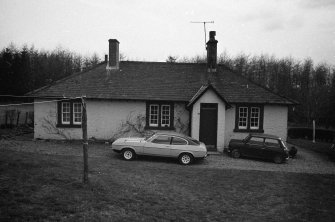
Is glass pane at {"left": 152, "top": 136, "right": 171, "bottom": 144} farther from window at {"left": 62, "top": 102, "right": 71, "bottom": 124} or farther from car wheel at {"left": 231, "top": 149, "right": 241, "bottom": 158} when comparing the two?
window at {"left": 62, "top": 102, "right": 71, "bottom": 124}

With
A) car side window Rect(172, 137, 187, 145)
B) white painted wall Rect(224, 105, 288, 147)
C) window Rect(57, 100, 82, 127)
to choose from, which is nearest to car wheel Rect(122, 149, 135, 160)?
car side window Rect(172, 137, 187, 145)

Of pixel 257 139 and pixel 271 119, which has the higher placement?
pixel 271 119

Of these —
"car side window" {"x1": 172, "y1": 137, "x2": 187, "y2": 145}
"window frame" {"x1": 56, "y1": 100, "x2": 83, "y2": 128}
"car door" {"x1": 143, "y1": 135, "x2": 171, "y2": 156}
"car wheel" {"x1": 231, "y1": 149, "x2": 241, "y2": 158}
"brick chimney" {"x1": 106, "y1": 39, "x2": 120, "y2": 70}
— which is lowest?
"car wheel" {"x1": 231, "y1": 149, "x2": 241, "y2": 158}

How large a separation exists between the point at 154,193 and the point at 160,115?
36.0ft

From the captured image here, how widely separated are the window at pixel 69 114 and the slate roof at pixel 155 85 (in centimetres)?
74

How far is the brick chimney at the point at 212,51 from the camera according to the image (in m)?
22.1

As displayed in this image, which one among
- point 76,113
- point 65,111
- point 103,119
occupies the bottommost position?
point 103,119

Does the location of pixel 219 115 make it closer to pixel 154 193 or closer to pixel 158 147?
pixel 158 147

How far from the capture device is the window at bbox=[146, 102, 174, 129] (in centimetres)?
1956

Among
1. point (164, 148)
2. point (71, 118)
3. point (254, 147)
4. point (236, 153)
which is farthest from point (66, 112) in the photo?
point (254, 147)

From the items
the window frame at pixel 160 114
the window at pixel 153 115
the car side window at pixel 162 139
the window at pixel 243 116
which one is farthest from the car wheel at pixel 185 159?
the window at pixel 243 116

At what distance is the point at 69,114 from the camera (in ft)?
63.6

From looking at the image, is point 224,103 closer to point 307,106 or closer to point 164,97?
point 164,97

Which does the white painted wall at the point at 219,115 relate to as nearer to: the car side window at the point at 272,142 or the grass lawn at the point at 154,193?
the car side window at the point at 272,142
